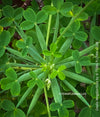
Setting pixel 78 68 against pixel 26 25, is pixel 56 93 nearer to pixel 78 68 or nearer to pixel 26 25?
pixel 78 68

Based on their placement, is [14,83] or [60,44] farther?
[60,44]

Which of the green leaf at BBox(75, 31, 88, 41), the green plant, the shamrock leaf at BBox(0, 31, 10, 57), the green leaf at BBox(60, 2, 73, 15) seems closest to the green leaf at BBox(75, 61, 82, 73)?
the green plant

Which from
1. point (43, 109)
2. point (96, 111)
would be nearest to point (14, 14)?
point (43, 109)

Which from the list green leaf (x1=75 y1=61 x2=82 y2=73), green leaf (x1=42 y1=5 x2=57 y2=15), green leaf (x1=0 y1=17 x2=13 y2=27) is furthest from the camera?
green leaf (x1=0 y1=17 x2=13 y2=27)

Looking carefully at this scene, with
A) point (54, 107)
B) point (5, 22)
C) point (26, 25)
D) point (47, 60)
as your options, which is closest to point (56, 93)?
point (54, 107)

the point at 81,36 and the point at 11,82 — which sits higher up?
the point at 81,36

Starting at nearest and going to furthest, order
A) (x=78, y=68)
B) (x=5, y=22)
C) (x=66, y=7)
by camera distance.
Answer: (x=78, y=68) < (x=66, y=7) < (x=5, y=22)

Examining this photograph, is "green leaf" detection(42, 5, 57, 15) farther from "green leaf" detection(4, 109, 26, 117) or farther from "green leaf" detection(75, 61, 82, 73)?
"green leaf" detection(4, 109, 26, 117)

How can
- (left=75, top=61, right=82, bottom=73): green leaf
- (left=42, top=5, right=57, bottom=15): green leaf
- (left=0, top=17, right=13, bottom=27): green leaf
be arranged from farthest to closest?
(left=0, top=17, right=13, bottom=27): green leaf < (left=42, top=5, right=57, bottom=15): green leaf < (left=75, top=61, right=82, bottom=73): green leaf

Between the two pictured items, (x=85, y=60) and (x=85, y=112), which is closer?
(x=85, y=60)

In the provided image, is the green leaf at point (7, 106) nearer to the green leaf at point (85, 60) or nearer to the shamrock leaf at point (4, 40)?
the shamrock leaf at point (4, 40)

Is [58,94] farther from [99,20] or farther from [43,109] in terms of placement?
[99,20]
